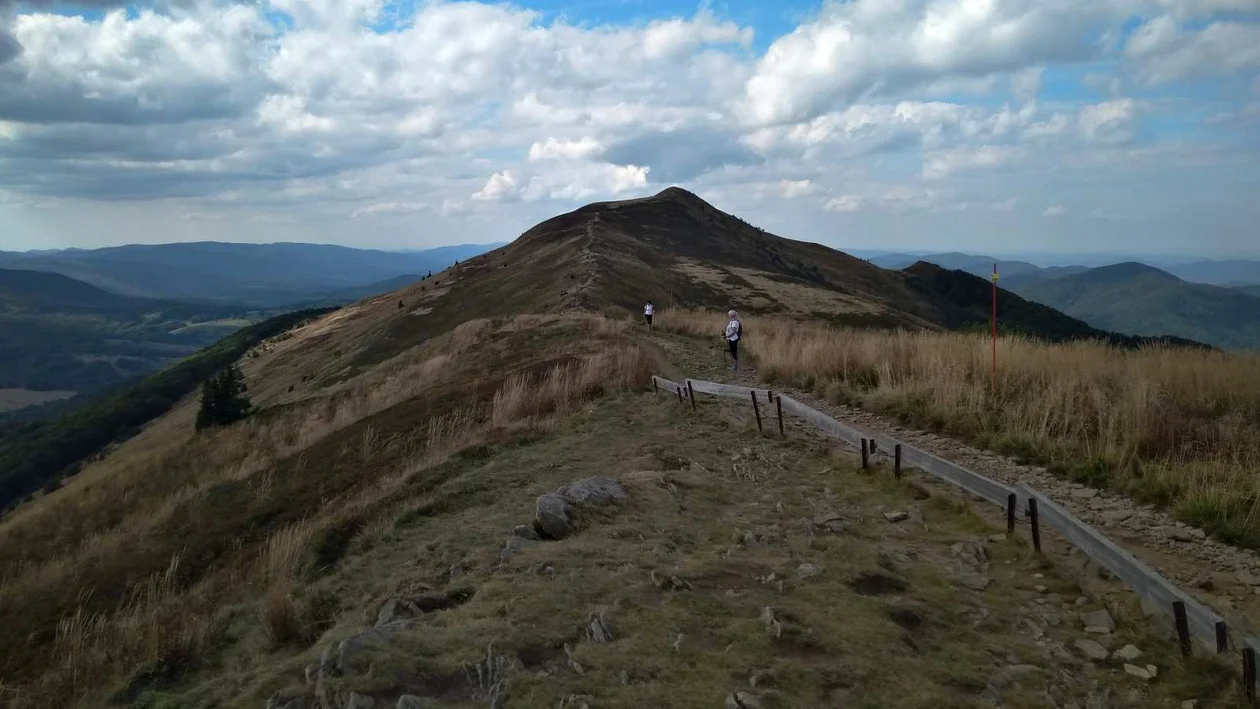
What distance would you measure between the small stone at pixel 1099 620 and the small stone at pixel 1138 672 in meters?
0.46

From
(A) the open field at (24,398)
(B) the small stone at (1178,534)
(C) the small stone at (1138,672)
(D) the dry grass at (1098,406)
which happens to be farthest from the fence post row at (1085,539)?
(A) the open field at (24,398)

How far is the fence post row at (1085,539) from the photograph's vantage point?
171 inches

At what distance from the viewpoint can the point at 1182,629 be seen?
14.8 feet

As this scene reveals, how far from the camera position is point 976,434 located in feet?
31.4

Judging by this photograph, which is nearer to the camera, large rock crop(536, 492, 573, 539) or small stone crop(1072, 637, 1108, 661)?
small stone crop(1072, 637, 1108, 661)

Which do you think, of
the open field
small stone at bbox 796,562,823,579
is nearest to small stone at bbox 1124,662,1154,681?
small stone at bbox 796,562,823,579

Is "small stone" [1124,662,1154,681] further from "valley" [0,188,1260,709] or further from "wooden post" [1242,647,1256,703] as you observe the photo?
"wooden post" [1242,647,1256,703]

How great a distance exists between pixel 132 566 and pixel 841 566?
10940 mm

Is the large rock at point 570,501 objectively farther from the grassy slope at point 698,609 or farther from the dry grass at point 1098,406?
the dry grass at point 1098,406

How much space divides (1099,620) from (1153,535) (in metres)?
1.81

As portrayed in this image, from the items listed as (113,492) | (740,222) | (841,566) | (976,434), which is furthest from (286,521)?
(740,222)

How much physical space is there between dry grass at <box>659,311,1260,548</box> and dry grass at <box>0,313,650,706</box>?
18.2ft

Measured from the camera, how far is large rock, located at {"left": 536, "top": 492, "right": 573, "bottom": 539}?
265 inches

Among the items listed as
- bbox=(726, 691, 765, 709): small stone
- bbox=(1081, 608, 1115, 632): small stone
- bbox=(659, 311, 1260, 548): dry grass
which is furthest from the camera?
bbox=(659, 311, 1260, 548): dry grass
